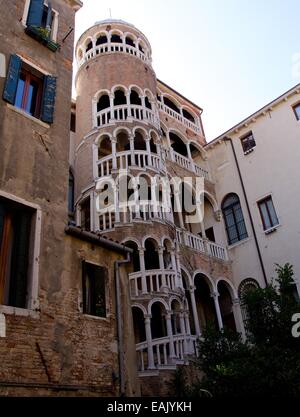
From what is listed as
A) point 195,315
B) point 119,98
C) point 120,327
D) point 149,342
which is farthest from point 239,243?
point 120,327

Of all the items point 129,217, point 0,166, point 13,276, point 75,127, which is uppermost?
point 75,127

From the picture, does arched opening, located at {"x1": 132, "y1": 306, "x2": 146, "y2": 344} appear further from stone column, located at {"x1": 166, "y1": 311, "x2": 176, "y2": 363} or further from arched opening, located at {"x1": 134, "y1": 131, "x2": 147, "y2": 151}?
arched opening, located at {"x1": 134, "y1": 131, "x2": 147, "y2": 151}

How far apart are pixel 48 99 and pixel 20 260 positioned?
14.2ft

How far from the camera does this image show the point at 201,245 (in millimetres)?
20141

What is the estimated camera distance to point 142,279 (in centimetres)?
1528

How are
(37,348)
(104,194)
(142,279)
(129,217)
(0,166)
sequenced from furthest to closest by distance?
(104,194)
(129,217)
(142,279)
(0,166)
(37,348)

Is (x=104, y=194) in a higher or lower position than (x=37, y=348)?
higher

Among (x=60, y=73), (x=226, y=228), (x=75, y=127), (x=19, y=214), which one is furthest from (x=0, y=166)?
(x=226, y=228)

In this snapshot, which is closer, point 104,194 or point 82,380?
point 82,380

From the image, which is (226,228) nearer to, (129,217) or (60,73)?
(129,217)

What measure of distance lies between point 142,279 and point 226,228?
831 cm

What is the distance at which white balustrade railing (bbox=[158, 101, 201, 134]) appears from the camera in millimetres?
24203

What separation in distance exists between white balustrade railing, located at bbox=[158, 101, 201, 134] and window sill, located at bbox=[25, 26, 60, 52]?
13107mm
